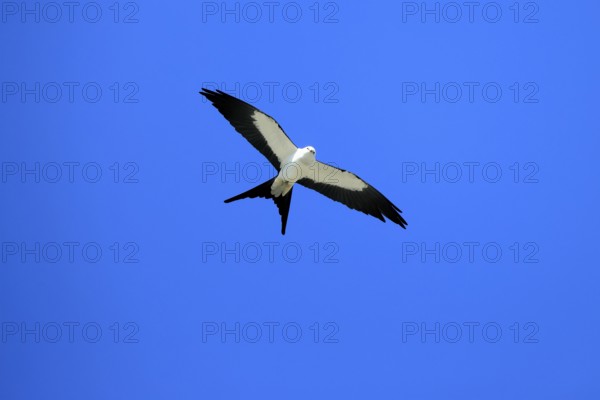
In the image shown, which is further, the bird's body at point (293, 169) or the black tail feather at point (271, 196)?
the bird's body at point (293, 169)

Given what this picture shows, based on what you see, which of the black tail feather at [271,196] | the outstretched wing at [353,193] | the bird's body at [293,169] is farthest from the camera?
the outstretched wing at [353,193]

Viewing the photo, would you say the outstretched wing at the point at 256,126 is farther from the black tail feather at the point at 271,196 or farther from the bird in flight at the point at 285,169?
the black tail feather at the point at 271,196

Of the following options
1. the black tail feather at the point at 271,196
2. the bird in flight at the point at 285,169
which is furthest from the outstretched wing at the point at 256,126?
the black tail feather at the point at 271,196

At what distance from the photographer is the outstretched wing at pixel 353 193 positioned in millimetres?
17578

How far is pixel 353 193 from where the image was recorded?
17.8 m

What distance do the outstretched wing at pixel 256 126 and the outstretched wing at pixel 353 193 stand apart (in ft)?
2.06

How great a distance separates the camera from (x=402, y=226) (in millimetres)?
17750

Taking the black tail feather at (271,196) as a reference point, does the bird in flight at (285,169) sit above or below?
above

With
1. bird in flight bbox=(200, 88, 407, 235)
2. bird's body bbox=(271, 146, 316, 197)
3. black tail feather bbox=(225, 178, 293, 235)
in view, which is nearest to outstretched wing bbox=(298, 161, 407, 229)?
bird in flight bbox=(200, 88, 407, 235)

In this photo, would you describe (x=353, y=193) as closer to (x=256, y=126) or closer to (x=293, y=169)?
(x=293, y=169)

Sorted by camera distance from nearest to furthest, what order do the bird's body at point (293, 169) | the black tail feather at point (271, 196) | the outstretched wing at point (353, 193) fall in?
1. the black tail feather at point (271, 196)
2. the bird's body at point (293, 169)
3. the outstretched wing at point (353, 193)

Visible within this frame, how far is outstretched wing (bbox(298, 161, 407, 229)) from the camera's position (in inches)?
692

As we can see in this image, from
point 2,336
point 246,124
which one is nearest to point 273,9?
point 246,124

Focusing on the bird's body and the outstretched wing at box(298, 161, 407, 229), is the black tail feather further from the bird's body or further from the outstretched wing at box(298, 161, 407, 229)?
the outstretched wing at box(298, 161, 407, 229)
